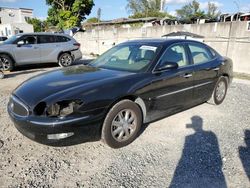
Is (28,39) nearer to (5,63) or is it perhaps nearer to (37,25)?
(5,63)

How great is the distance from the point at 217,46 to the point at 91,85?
31.3ft

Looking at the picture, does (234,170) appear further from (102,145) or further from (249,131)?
(102,145)

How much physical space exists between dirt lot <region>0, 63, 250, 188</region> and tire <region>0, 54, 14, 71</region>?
19.0 ft

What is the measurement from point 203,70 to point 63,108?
2.89 metres

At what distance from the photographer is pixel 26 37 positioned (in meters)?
9.45

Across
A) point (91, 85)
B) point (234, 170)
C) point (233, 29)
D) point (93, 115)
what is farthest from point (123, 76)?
point (233, 29)

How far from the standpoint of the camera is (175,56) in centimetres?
396

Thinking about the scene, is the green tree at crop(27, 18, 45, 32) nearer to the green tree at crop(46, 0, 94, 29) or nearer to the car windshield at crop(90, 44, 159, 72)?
the green tree at crop(46, 0, 94, 29)

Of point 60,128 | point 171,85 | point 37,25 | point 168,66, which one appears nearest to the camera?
point 60,128

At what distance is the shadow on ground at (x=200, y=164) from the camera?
101 inches

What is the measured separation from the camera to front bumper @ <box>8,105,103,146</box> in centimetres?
266

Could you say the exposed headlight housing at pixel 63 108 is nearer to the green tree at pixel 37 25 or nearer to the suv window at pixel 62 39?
the suv window at pixel 62 39

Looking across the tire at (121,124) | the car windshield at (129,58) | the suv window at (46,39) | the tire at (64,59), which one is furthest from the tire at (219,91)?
the suv window at (46,39)

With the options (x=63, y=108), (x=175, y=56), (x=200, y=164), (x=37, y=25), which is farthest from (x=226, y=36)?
(x=37, y=25)
